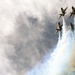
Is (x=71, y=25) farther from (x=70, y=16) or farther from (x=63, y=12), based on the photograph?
(x=63, y=12)

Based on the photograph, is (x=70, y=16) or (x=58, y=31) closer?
(x=70, y=16)

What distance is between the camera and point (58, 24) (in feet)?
417

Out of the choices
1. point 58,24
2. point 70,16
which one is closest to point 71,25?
point 70,16

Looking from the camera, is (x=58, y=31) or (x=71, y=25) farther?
(x=58, y=31)

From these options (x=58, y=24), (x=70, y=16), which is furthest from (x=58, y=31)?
(x=70, y=16)

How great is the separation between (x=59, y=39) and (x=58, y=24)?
11187 mm

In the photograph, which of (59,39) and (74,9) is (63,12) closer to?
(74,9)

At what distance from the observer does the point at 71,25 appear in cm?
11569

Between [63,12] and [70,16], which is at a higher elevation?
[63,12]

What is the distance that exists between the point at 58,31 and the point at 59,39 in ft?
22.5

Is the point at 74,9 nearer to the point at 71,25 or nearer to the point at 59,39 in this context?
the point at 71,25

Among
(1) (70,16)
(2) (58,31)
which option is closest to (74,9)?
(1) (70,16)

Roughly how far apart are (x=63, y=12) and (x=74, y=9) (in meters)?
8.09

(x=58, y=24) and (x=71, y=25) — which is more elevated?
(x=58, y=24)
